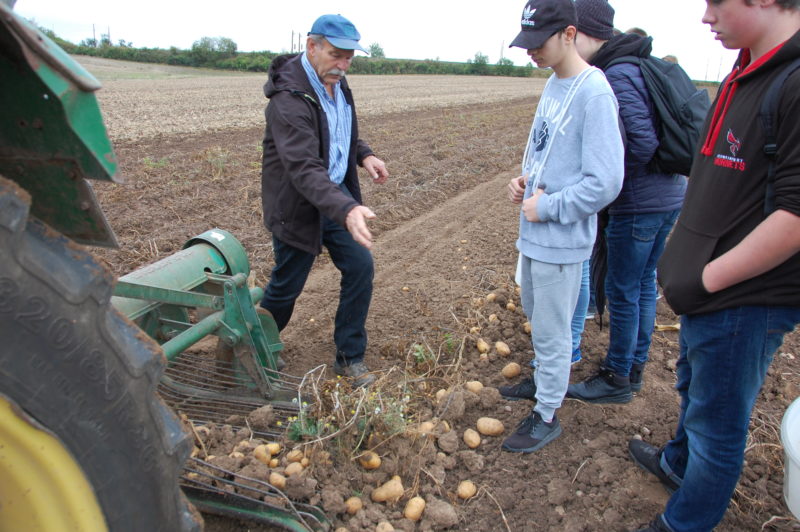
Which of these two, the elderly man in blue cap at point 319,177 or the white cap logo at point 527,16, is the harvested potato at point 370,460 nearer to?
the elderly man in blue cap at point 319,177

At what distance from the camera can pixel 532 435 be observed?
104 inches

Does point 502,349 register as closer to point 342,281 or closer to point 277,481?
point 342,281

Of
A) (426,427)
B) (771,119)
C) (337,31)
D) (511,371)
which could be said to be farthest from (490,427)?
A: (337,31)

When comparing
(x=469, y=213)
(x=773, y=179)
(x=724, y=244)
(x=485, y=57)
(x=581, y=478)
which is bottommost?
(x=581, y=478)

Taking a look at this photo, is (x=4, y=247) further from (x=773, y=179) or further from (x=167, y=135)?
(x=167, y=135)

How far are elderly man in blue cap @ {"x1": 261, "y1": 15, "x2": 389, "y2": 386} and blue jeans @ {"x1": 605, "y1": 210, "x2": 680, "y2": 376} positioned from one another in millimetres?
1250

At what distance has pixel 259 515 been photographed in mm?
1962

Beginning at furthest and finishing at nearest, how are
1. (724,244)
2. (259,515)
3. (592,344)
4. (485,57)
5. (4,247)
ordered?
1. (485,57)
2. (592,344)
3. (259,515)
4. (724,244)
5. (4,247)

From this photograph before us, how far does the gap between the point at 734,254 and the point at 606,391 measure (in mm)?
1572

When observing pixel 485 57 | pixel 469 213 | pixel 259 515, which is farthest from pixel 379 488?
pixel 485 57

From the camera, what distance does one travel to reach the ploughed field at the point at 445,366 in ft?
7.68

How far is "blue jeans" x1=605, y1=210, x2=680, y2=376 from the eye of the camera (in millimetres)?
2797

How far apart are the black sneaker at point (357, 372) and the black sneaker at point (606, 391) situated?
1.06m

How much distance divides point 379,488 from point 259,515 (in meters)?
0.53
